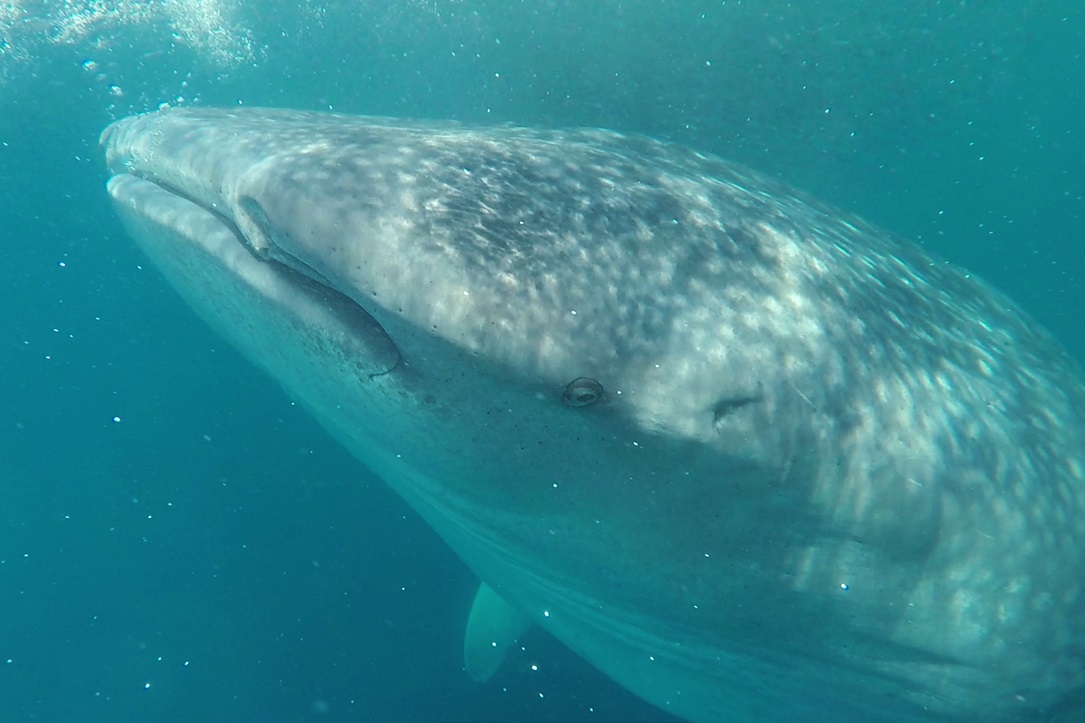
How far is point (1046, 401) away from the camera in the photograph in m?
3.77

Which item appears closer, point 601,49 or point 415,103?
point 601,49

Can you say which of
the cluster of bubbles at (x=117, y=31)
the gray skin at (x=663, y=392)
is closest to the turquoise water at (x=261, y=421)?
the cluster of bubbles at (x=117, y=31)

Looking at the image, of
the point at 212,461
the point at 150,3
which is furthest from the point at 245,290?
the point at 150,3

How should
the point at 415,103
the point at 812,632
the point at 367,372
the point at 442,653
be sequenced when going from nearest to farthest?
the point at 367,372, the point at 812,632, the point at 442,653, the point at 415,103

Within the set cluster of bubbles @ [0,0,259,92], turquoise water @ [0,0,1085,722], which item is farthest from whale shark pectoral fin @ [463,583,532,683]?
cluster of bubbles @ [0,0,259,92]

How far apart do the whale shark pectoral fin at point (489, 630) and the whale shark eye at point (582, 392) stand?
3.88 meters

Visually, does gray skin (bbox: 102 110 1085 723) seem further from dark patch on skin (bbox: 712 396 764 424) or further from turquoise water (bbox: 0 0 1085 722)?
turquoise water (bbox: 0 0 1085 722)

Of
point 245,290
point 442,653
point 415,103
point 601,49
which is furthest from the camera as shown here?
point 415,103

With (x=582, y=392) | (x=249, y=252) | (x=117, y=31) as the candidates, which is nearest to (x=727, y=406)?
(x=582, y=392)

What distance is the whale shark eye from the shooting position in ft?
7.66

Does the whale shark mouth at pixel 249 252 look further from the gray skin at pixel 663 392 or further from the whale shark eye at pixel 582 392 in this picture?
the whale shark eye at pixel 582 392

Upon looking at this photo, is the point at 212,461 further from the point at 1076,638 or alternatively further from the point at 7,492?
the point at 1076,638

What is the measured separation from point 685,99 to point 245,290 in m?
9.34

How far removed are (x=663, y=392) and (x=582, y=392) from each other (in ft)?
0.99
